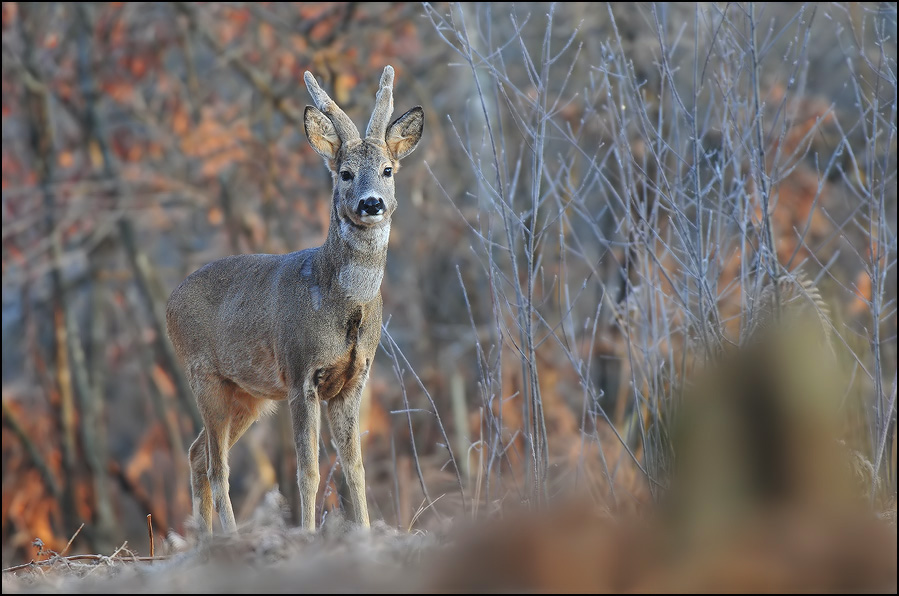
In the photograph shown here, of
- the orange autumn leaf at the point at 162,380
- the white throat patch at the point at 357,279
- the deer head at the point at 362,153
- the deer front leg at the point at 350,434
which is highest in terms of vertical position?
the deer head at the point at 362,153

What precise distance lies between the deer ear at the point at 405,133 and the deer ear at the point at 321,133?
0.20 metres

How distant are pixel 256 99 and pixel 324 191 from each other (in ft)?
3.94

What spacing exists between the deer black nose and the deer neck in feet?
0.39

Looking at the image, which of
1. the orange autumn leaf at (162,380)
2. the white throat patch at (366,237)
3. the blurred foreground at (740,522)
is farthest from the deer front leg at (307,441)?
the orange autumn leaf at (162,380)

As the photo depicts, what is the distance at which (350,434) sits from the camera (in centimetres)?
A: 468

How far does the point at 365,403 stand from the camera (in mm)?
10211

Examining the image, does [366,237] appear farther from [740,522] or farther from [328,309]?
[740,522]

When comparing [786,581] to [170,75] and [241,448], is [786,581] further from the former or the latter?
[241,448]

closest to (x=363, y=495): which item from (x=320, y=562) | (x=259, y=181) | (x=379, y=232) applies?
(x=379, y=232)

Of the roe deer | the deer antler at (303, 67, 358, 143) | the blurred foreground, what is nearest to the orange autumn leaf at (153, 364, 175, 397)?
the roe deer

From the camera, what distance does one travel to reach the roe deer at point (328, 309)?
4418mm

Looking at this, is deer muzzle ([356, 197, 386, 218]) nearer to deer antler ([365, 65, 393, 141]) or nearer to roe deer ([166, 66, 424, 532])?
roe deer ([166, 66, 424, 532])

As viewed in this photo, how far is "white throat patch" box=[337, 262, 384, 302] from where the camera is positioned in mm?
4434

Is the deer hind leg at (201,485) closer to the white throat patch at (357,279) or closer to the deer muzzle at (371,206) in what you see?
the white throat patch at (357,279)
